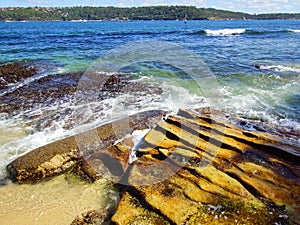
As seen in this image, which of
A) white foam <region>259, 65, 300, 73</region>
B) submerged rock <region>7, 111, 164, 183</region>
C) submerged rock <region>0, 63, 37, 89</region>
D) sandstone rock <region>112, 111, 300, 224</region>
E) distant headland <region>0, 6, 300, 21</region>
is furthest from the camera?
distant headland <region>0, 6, 300, 21</region>

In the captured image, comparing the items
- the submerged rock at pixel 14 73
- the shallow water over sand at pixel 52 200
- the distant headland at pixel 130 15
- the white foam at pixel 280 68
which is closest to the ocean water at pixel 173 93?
the white foam at pixel 280 68

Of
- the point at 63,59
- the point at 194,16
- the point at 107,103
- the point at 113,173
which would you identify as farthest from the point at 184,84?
the point at 194,16

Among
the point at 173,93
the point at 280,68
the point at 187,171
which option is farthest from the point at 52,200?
the point at 280,68

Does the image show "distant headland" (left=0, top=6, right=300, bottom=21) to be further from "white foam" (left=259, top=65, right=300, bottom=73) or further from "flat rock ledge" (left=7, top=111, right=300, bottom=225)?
"flat rock ledge" (left=7, top=111, right=300, bottom=225)

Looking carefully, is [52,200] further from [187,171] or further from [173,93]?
[173,93]

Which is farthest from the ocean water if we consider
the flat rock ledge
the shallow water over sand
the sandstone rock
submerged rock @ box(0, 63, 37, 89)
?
the sandstone rock

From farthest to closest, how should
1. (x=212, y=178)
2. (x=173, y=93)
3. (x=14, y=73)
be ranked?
(x=14, y=73)
(x=173, y=93)
(x=212, y=178)

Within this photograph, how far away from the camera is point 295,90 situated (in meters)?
12.0

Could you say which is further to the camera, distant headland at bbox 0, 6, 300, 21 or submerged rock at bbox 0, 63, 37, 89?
distant headland at bbox 0, 6, 300, 21

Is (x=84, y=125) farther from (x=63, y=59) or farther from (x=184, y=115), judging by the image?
(x=63, y=59)

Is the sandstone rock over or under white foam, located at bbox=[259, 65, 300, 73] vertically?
over

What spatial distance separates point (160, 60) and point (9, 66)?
10550mm

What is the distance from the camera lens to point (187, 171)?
492 cm

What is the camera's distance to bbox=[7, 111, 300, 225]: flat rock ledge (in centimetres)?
401
